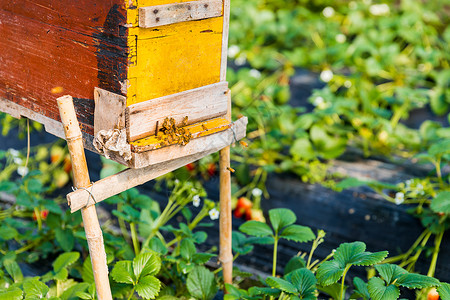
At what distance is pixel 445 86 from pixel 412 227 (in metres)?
1.77

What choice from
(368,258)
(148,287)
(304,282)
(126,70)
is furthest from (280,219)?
(126,70)

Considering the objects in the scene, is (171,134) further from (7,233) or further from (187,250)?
(7,233)

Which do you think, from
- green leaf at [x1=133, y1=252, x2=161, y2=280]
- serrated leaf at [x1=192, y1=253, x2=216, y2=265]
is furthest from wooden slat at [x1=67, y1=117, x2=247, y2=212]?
serrated leaf at [x1=192, y1=253, x2=216, y2=265]

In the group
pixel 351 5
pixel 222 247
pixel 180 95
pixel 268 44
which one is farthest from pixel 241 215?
pixel 351 5

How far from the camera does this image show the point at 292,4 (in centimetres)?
551

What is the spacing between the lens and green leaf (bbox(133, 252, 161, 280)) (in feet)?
5.11

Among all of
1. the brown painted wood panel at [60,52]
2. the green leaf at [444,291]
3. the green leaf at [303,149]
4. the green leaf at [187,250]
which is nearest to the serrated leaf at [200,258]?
the green leaf at [187,250]

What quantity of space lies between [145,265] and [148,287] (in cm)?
10

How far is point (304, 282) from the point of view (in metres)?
1.55

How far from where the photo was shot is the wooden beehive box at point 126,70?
4.17ft

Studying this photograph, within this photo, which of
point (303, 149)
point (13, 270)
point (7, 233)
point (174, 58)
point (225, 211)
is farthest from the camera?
point (303, 149)

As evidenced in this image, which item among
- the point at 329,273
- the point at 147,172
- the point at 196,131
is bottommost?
the point at 329,273

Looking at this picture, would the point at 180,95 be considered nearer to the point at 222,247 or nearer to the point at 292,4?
the point at 222,247

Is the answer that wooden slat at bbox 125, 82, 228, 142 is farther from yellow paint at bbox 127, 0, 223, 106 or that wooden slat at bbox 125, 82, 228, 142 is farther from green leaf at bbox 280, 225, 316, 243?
green leaf at bbox 280, 225, 316, 243
